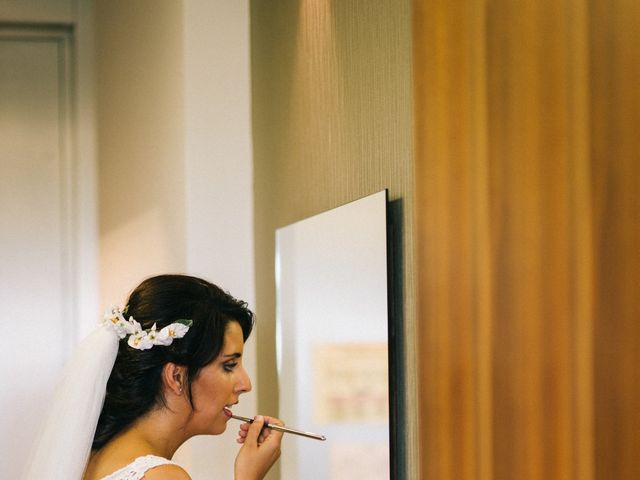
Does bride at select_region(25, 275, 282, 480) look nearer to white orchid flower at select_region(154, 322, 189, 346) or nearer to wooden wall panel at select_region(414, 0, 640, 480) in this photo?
white orchid flower at select_region(154, 322, 189, 346)

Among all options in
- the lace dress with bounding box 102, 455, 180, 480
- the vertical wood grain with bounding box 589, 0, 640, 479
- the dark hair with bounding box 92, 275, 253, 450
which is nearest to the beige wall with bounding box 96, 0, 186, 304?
the dark hair with bounding box 92, 275, 253, 450

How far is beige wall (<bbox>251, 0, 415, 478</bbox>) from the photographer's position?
181 centimetres

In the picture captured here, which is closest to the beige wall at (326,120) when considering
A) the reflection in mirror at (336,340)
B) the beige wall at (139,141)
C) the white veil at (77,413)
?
the reflection in mirror at (336,340)

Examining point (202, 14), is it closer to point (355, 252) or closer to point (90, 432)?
point (355, 252)

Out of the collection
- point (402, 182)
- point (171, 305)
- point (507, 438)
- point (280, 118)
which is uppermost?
point (280, 118)

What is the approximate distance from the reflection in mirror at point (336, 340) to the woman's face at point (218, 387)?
0.70ft

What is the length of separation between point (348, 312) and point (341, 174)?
1.08ft

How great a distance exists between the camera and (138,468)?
1790 mm

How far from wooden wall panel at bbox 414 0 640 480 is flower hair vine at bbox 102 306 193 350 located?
0.72m

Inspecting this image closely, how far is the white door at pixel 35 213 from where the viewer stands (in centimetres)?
393

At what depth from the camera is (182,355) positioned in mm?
1925

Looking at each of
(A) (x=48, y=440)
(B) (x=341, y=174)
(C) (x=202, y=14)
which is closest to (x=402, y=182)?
(B) (x=341, y=174)

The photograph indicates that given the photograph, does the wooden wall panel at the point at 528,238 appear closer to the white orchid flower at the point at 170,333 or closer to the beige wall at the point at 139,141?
the white orchid flower at the point at 170,333

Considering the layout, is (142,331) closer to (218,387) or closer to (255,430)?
(218,387)
